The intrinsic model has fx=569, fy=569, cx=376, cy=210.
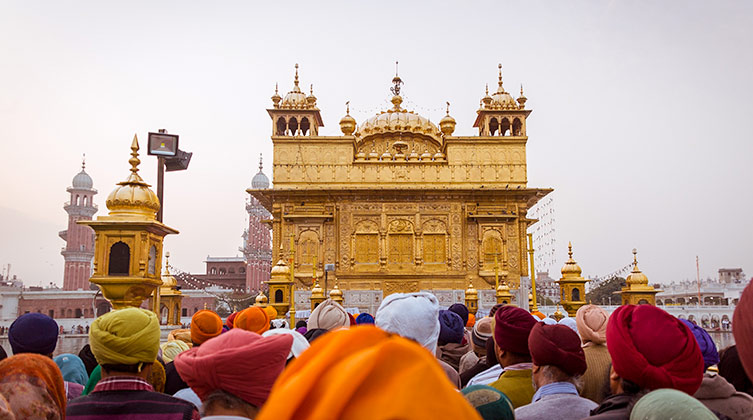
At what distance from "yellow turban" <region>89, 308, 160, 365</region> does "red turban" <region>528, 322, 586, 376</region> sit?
214 centimetres

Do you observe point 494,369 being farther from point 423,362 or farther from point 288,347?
point 423,362

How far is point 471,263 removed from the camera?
85.6ft

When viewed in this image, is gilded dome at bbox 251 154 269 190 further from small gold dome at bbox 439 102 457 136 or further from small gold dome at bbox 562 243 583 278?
small gold dome at bbox 562 243 583 278

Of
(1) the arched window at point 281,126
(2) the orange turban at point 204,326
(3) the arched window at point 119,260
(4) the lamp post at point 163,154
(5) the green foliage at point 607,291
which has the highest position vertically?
(1) the arched window at point 281,126

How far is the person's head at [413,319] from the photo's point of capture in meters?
3.43

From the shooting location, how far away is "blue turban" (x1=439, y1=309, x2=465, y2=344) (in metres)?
5.89

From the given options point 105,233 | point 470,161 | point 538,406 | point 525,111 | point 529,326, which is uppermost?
point 525,111

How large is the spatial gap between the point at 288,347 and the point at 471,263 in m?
24.1

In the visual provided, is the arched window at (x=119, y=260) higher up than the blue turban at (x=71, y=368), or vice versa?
the arched window at (x=119, y=260)

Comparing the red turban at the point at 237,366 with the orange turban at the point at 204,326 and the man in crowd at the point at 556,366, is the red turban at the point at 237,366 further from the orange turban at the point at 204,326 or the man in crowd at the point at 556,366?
the orange turban at the point at 204,326

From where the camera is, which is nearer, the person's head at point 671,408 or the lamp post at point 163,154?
the person's head at point 671,408

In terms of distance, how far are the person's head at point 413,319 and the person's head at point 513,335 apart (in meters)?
0.53

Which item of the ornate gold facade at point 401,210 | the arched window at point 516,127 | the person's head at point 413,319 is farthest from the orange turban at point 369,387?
the arched window at point 516,127

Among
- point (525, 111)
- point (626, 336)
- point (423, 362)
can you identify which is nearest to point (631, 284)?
point (525, 111)
